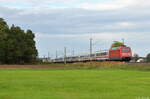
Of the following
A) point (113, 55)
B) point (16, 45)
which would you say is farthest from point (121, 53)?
point (16, 45)

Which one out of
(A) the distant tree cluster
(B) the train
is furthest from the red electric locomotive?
(A) the distant tree cluster

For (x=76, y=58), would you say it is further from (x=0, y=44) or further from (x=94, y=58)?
(x=0, y=44)

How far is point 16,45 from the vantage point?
312 ft

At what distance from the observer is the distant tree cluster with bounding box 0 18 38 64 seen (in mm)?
93338

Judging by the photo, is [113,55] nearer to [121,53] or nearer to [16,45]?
[121,53]

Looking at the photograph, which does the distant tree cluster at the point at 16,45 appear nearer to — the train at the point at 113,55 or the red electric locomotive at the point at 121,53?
the train at the point at 113,55

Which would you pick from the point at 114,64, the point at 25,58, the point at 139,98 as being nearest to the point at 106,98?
the point at 139,98

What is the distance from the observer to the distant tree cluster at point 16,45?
93.3 metres

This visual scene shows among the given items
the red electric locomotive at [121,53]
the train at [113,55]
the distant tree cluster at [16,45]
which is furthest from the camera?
the distant tree cluster at [16,45]

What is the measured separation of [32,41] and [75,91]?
264ft

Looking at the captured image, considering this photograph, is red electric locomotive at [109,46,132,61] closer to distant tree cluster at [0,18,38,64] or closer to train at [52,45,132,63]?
train at [52,45,132,63]

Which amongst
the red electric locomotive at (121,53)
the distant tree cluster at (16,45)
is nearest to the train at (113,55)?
the red electric locomotive at (121,53)

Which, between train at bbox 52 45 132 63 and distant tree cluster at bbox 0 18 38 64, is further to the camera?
distant tree cluster at bbox 0 18 38 64

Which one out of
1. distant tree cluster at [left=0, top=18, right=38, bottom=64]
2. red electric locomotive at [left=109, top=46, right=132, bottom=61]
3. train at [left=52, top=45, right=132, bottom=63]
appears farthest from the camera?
distant tree cluster at [left=0, top=18, right=38, bottom=64]
